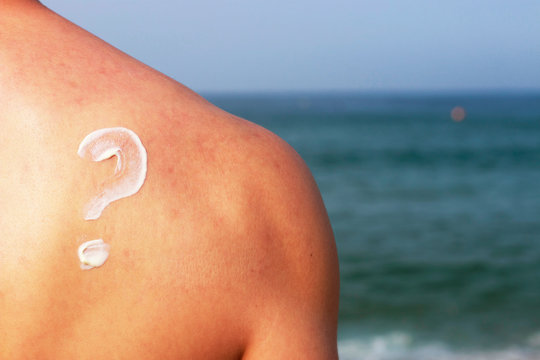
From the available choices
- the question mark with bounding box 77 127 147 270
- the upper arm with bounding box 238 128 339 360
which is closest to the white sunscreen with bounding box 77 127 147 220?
the question mark with bounding box 77 127 147 270

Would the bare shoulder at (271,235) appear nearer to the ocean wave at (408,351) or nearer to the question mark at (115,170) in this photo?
the question mark at (115,170)

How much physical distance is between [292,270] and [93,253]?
0.31 metres

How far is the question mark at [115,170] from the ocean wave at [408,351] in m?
6.43

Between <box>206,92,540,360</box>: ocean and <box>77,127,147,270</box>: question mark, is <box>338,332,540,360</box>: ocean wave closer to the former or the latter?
<box>206,92,540,360</box>: ocean

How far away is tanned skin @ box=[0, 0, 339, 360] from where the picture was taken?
84cm

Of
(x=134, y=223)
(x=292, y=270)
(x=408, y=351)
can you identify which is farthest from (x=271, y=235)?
(x=408, y=351)

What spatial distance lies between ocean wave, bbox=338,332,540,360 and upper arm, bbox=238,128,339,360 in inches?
245

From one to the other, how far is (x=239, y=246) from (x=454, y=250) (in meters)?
11.0

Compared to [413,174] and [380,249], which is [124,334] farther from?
[413,174]

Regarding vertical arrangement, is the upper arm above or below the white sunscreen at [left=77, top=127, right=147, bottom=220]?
below

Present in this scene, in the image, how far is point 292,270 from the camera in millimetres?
949

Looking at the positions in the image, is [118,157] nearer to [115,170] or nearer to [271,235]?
[115,170]

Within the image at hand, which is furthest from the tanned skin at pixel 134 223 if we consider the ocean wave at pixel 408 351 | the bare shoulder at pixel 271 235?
the ocean wave at pixel 408 351

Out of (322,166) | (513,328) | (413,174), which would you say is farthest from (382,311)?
(322,166)
